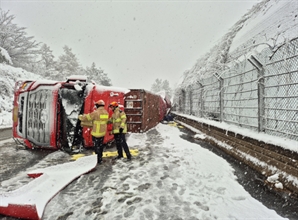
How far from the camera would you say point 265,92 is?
17.1 feet

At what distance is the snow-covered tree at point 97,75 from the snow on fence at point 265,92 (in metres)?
58.8

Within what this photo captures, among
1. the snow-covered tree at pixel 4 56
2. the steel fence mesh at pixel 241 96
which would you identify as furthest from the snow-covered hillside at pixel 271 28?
the snow-covered tree at pixel 4 56

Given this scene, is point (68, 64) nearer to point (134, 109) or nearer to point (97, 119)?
point (134, 109)

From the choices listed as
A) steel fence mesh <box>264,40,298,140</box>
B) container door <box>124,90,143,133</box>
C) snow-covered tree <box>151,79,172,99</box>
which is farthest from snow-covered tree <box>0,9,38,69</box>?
snow-covered tree <box>151,79,172,99</box>

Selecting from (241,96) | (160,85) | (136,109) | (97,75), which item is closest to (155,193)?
(241,96)

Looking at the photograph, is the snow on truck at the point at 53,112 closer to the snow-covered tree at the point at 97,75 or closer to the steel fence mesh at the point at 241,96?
the steel fence mesh at the point at 241,96

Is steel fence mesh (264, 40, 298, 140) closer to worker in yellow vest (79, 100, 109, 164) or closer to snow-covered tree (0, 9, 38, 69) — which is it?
worker in yellow vest (79, 100, 109, 164)

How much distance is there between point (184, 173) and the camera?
493cm

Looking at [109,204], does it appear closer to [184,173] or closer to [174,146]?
[184,173]

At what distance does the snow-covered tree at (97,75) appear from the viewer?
2495 inches

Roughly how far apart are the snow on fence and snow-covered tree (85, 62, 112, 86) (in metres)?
58.8

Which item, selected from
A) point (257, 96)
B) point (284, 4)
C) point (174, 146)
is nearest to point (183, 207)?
point (257, 96)

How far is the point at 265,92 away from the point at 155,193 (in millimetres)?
3590

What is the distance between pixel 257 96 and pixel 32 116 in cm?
660
